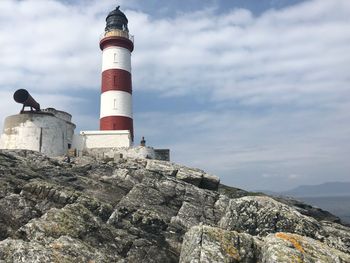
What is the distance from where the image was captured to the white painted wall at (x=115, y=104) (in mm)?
44406

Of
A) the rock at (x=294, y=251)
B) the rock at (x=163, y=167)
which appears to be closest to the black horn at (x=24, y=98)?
the rock at (x=163, y=167)

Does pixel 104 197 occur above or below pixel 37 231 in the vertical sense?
above

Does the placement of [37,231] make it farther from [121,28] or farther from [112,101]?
[121,28]

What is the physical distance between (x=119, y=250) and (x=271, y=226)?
6.34 m

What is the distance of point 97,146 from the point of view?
1580 inches

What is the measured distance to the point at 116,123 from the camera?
144ft

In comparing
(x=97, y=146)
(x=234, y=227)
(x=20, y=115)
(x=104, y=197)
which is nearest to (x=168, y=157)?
(x=97, y=146)

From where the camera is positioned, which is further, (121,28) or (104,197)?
(121,28)

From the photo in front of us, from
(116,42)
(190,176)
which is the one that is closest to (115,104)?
(116,42)

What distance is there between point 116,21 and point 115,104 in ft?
40.7

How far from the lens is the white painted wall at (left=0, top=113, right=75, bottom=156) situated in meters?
36.5

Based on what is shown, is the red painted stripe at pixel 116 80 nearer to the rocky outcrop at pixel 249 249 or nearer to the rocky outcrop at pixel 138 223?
the rocky outcrop at pixel 138 223

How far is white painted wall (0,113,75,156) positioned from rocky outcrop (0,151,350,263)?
9.54 meters

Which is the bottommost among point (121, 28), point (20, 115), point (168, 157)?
point (168, 157)
